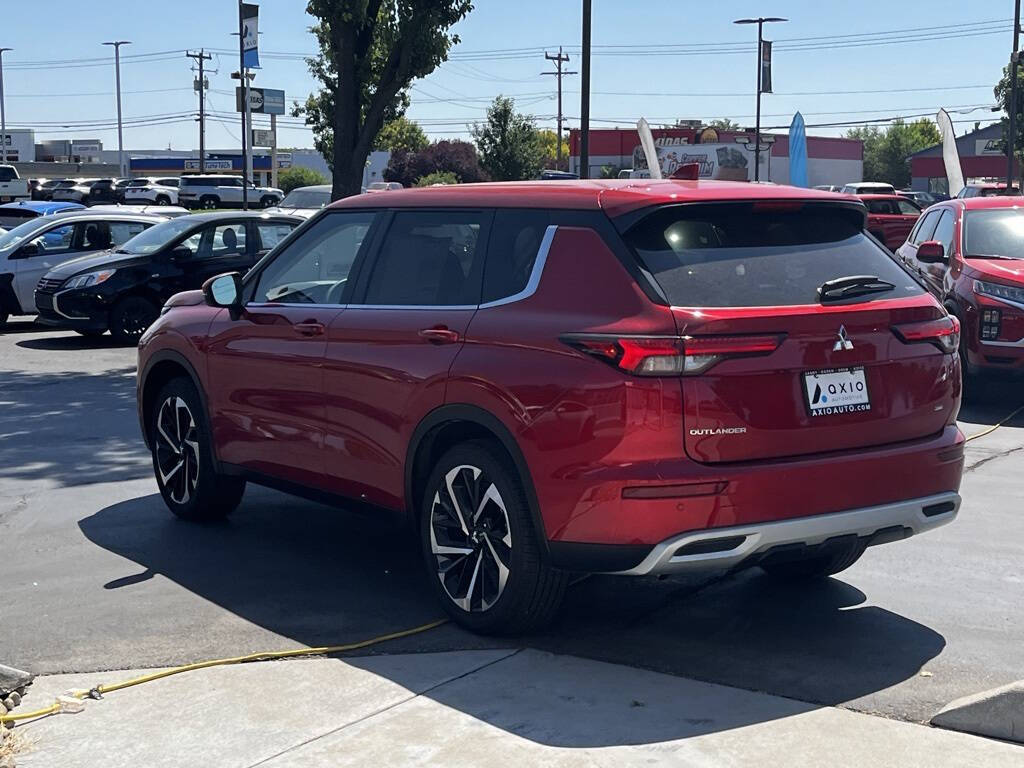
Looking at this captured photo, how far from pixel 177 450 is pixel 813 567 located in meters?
3.54

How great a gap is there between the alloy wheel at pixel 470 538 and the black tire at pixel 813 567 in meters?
1.43

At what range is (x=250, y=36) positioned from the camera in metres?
31.8

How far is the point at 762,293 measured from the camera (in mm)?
5137

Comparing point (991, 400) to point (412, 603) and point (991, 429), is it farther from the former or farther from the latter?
point (412, 603)

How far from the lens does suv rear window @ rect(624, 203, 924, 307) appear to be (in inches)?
201

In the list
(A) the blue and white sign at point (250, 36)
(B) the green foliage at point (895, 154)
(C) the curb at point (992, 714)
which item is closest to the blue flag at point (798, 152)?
(A) the blue and white sign at point (250, 36)

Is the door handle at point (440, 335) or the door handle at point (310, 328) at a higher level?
the door handle at point (440, 335)

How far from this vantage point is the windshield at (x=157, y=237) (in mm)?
17453

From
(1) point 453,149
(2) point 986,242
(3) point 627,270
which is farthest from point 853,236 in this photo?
(1) point 453,149

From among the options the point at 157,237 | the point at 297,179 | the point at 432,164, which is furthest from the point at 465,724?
the point at 297,179

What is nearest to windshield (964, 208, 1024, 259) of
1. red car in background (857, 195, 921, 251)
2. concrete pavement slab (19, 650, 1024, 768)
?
concrete pavement slab (19, 650, 1024, 768)

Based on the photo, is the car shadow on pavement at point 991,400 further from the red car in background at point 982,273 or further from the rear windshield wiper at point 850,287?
the rear windshield wiper at point 850,287

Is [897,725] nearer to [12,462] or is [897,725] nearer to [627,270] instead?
[627,270]

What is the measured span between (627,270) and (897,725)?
1840mm
